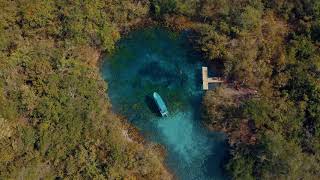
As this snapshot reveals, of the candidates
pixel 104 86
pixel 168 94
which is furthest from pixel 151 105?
pixel 104 86

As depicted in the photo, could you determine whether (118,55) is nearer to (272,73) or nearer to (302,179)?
(272,73)

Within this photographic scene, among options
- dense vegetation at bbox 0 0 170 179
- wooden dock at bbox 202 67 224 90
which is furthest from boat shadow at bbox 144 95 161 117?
wooden dock at bbox 202 67 224 90

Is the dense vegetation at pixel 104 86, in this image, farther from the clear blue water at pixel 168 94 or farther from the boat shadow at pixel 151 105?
the boat shadow at pixel 151 105

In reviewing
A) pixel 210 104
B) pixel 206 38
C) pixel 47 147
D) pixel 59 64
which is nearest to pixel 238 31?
pixel 206 38

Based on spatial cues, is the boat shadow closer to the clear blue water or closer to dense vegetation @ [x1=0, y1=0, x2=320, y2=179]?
the clear blue water

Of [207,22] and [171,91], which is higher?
[207,22]

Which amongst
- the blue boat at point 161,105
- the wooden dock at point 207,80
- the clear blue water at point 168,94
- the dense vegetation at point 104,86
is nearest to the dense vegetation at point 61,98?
the dense vegetation at point 104,86

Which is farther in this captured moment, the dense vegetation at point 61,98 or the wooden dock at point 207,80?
the wooden dock at point 207,80
